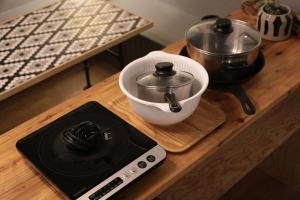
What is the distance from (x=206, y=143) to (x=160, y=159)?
0.53 feet

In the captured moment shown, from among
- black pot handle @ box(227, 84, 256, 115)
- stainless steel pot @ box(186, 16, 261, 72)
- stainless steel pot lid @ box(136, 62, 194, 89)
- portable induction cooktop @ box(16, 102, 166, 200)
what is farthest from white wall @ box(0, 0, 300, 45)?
portable induction cooktop @ box(16, 102, 166, 200)

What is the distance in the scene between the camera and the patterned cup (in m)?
1.50

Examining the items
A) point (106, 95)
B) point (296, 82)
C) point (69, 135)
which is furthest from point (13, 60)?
point (296, 82)

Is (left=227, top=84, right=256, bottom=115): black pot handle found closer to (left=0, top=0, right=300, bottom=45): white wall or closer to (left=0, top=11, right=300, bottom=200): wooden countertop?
(left=0, top=11, right=300, bottom=200): wooden countertop

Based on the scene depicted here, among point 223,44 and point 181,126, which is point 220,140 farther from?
point 223,44

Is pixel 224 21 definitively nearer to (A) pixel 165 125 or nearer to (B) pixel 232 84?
(B) pixel 232 84

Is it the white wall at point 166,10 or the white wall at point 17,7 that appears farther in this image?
the white wall at point 17,7

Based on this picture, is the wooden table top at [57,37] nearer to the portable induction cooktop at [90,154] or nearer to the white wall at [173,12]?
the white wall at [173,12]

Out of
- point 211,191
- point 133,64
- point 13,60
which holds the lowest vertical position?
point 211,191

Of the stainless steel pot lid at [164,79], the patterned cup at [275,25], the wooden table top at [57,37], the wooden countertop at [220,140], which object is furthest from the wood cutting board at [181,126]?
the wooden table top at [57,37]

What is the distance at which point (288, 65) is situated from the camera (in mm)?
1408

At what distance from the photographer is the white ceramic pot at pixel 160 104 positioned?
108 centimetres

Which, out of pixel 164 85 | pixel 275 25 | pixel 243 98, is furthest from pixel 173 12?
pixel 164 85

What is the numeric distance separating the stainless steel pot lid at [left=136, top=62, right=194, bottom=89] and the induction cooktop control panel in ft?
0.54
